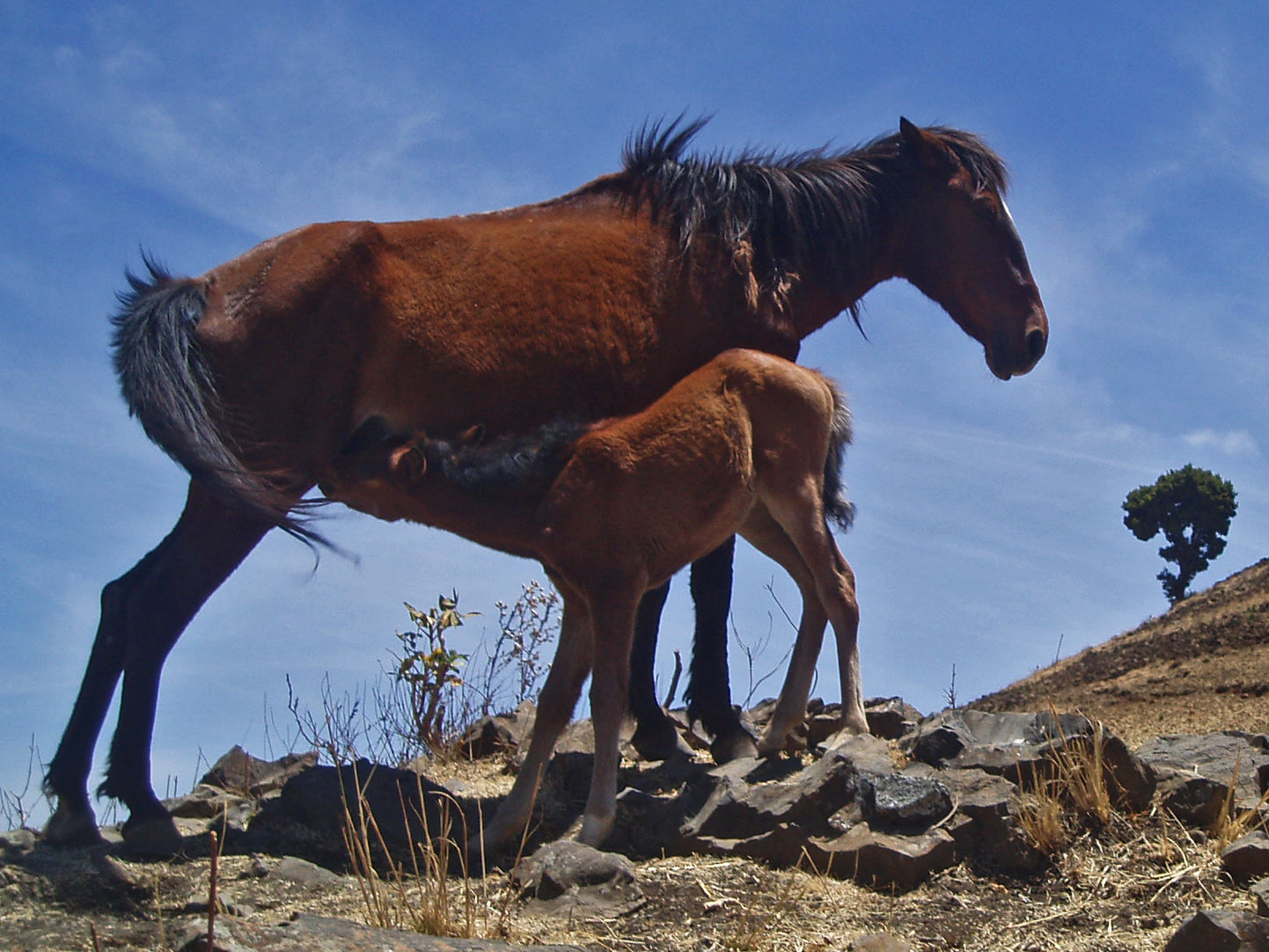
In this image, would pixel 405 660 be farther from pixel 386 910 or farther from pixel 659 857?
pixel 386 910

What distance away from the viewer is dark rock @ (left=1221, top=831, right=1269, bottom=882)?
4336mm

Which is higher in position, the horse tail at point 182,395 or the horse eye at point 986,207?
the horse eye at point 986,207

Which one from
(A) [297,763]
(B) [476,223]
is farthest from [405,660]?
(B) [476,223]

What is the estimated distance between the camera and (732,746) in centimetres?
638

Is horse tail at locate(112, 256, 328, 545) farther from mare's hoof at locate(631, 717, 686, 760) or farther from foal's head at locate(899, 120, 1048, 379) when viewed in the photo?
foal's head at locate(899, 120, 1048, 379)

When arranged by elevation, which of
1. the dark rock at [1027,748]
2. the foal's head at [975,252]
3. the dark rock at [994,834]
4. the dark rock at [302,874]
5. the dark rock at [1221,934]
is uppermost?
the foal's head at [975,252]

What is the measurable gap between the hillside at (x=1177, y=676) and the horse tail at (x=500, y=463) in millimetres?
2928

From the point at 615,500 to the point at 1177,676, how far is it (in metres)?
6.29

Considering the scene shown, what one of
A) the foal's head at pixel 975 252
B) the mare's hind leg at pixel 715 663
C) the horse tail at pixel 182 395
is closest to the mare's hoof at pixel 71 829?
the horse tail at pixel 182 395

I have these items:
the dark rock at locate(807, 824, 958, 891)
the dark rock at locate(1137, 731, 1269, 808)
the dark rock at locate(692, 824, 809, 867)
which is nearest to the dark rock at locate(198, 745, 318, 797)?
the dark rock at locate(692, 824, 809, 867)

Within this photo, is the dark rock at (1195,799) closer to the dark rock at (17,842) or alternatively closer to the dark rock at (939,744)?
the dark rock at (939,744)

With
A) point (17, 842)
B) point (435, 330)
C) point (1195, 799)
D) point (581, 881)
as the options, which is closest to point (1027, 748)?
point (1195, 799)

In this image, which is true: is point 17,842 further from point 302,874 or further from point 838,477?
point 838,477

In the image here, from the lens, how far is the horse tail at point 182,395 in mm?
5191
